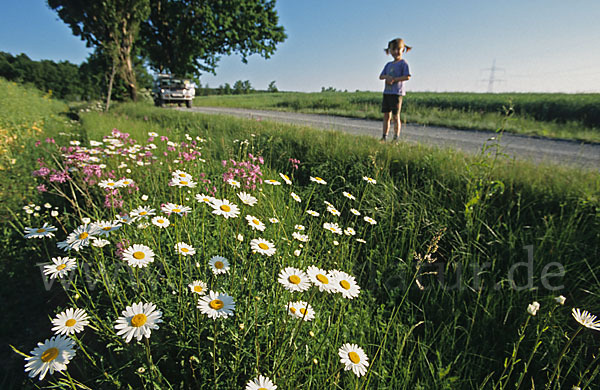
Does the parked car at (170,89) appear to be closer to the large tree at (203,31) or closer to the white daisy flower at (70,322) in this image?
the large tree at (203,31)

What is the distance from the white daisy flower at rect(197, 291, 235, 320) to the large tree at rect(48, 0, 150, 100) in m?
14.9

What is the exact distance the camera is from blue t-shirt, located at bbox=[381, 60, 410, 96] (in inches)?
207

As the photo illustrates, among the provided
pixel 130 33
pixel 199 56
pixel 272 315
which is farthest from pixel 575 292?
pixel 199 56

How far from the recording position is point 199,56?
20.4 meters

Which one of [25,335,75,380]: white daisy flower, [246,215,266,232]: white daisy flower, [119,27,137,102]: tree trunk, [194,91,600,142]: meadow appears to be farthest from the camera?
[119,27,137,102]: tree trunk

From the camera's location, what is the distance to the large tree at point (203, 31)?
17453 mm

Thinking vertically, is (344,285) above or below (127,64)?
below

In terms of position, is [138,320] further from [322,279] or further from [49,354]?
[322,279]

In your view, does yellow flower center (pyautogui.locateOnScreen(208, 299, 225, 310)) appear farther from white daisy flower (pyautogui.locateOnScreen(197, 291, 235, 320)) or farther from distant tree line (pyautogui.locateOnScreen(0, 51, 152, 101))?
distant tree line (pyautogui.locateOnScreen(0, 51, 152, 101))

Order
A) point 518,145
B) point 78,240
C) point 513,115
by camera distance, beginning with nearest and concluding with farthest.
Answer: point 78,240 < point 518,145 < point 513,115

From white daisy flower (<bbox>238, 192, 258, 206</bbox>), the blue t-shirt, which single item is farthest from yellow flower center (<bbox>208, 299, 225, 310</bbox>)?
the blue t-shirt

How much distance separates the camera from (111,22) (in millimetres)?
13594

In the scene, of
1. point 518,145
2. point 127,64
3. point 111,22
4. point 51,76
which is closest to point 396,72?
point 518,145

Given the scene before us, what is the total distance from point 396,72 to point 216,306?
5459 millimetres
